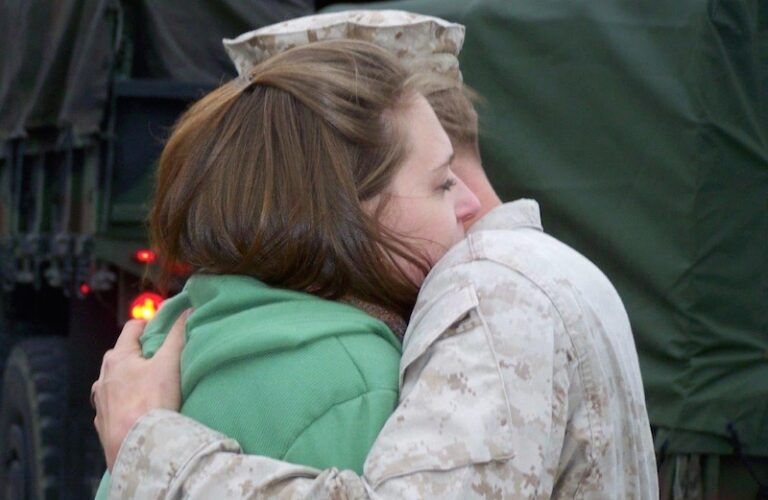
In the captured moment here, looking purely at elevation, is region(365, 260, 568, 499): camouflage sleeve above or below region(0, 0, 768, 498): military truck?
above

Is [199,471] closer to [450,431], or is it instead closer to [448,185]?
[450,431]

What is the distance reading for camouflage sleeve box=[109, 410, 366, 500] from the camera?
158 centimetres

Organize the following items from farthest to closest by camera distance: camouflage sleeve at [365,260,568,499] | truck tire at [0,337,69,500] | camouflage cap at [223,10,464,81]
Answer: truck tire at [0,337,69,500] → camouflage cap at [223,10,464,81] → camouflage sleeve at [365,260,568,499]

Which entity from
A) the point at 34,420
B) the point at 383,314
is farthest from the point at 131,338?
the point at 34,420

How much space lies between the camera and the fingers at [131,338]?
2.03 metres

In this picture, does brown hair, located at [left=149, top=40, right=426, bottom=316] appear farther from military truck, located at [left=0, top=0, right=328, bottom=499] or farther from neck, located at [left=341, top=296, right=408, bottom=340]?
military truck, located at [left=0, top=0, right=328, bottom=499]

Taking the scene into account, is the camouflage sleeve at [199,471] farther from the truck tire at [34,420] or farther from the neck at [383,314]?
the truck tire at [34,420]

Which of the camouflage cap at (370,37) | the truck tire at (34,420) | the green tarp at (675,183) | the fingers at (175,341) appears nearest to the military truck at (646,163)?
the green tarp at (675,183)

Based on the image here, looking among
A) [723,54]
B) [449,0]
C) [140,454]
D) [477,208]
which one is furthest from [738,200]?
[140,454]

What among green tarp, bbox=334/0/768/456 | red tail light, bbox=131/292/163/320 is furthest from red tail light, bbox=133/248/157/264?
green tarp, bbox=334/0/768/456

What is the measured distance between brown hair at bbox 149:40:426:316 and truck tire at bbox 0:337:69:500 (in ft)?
13.9

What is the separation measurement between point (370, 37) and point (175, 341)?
65 cm

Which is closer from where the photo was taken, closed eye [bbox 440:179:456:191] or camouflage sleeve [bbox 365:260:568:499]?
→ camouflage sleeve [bbox 365:260:568:499]

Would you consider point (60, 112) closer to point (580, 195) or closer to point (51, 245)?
point (51, 245)
